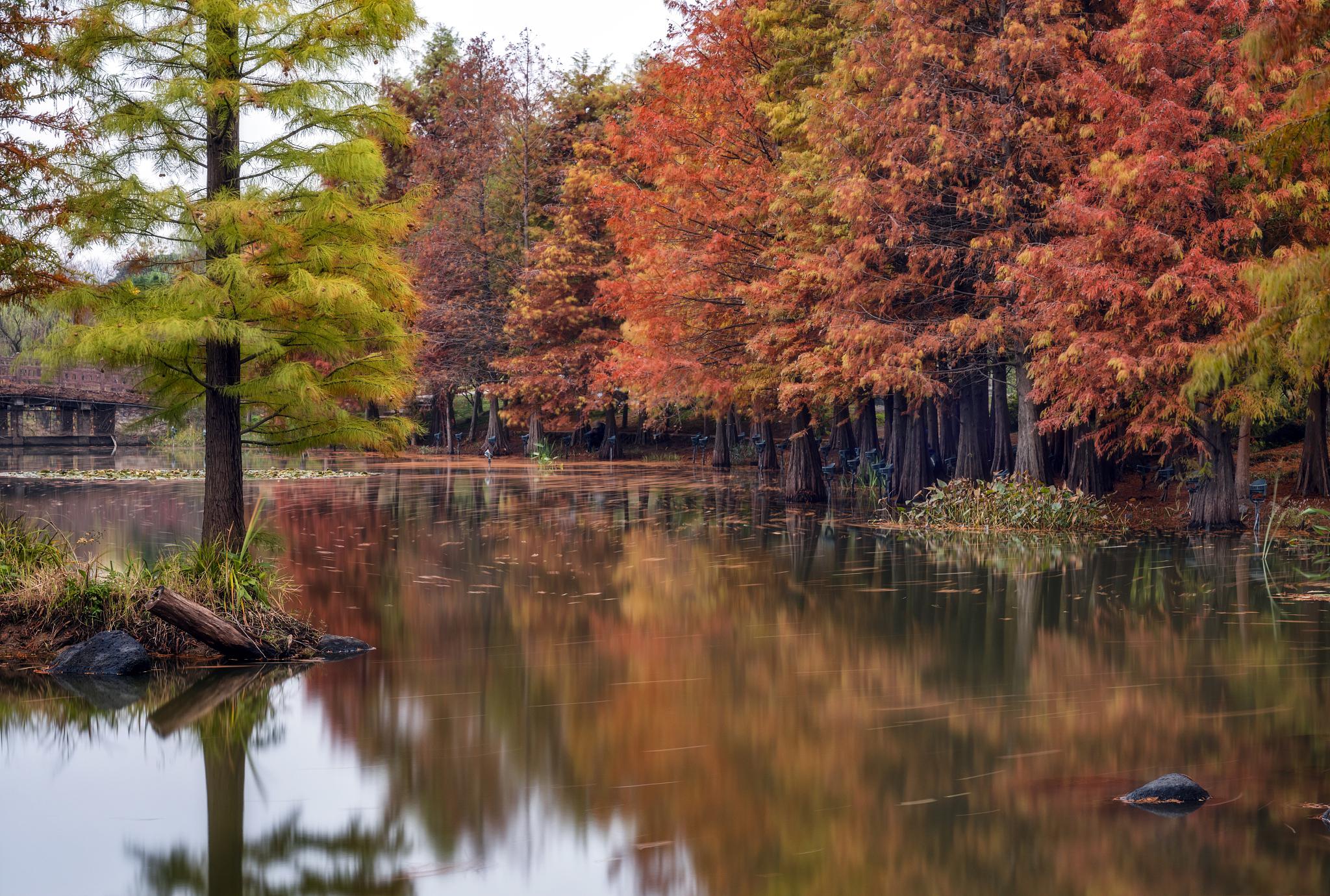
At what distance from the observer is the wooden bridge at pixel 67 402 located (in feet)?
201

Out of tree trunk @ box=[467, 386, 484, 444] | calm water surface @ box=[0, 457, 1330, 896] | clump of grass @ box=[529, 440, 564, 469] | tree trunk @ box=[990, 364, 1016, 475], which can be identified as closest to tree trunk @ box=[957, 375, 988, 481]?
tree trunk @ box=[990, 364, 1016, 475]

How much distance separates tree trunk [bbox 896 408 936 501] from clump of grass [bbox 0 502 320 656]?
18.4 metres

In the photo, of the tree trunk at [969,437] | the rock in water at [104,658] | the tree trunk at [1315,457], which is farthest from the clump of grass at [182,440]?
the rock in water at [104,658]

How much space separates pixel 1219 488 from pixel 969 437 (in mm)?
5502

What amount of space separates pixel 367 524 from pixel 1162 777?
19196 millimetres

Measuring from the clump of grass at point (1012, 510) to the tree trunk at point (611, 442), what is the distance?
3090 centimetres

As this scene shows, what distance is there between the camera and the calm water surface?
6508 millimetres

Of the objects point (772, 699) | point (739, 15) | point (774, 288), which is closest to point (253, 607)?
point (772, 699)

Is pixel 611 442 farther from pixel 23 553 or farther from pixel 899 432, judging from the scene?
pixel 23 553

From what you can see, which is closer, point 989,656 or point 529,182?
point 989,656

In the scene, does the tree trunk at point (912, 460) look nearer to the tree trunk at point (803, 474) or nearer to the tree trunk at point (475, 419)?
the tree trunk at point (803, 474)

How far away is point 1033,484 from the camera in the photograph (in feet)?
77.0

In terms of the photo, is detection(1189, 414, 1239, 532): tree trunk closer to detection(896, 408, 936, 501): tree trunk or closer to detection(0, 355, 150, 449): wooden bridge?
detection(896, 408, 936, 501): tree trunk

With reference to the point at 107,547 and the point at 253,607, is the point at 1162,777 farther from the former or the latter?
the point at 107,547
